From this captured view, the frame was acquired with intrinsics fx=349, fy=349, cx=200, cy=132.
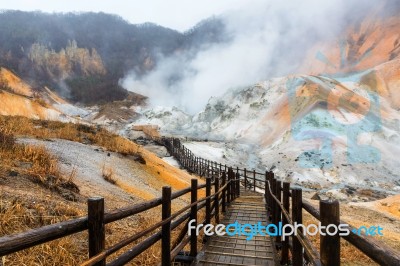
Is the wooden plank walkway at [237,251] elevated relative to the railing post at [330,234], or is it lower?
lower

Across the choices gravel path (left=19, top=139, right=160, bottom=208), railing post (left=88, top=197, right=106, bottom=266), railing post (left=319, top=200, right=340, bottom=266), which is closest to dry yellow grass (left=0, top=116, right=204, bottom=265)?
gravel path (left=19, top=139, right=160, bottom=208)

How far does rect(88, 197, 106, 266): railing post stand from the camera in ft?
8.54

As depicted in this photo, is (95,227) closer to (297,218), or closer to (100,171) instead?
(297,218)

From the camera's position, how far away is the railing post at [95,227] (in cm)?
260

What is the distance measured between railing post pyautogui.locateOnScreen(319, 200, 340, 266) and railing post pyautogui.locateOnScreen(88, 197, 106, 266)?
169cm

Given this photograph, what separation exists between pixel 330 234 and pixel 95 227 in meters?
1.75

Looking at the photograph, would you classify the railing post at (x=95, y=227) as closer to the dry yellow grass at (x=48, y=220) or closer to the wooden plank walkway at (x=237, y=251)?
the dry yellow grass at (x=48, y=220)

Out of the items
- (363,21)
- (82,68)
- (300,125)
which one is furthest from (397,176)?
(82,68)

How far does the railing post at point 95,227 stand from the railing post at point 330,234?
169 centimetres

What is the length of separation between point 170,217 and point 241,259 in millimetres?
2171

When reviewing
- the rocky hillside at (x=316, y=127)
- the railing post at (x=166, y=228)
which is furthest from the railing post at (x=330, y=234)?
the rocky hillside at (x=316, y=127)

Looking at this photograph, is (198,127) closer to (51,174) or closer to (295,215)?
(51,174)

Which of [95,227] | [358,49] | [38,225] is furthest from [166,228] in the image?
[358,49]

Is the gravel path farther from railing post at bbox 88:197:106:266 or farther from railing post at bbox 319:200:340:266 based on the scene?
railing post at bbox 319:200:340:266
